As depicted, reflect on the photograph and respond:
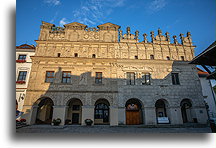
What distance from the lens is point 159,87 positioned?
10570mm

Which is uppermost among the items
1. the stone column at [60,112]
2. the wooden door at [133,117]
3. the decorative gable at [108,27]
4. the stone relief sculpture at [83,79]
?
the decorative gable at [108,27]

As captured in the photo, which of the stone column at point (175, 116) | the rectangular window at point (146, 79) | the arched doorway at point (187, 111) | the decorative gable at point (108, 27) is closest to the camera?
the stone column at point (175, 116)

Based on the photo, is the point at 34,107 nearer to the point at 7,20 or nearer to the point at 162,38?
the point at 7,20

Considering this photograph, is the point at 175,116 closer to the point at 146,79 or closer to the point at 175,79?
the point at 175,79

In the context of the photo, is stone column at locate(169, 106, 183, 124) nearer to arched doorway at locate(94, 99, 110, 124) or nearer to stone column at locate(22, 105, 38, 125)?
arched doorway at locate(94, 99, 110, 124)

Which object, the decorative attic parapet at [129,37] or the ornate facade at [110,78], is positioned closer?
the ornate facade at [110,78]

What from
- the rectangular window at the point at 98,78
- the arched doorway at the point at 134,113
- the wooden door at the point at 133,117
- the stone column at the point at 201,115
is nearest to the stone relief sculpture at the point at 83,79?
the rectangular window at the point at 98,78

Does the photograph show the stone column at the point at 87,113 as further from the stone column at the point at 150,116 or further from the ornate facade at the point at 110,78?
the stone column at the point at 150,116

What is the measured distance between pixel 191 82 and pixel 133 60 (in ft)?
17.2

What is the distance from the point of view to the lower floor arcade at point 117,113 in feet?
31.0

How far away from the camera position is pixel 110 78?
34.4 feet

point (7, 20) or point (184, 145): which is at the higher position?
point (7, 20)

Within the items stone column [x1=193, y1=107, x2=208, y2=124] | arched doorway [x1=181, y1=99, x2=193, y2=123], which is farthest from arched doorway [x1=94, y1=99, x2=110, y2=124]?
stone column [x1=193, y1=107, x2=208, y2=124]
